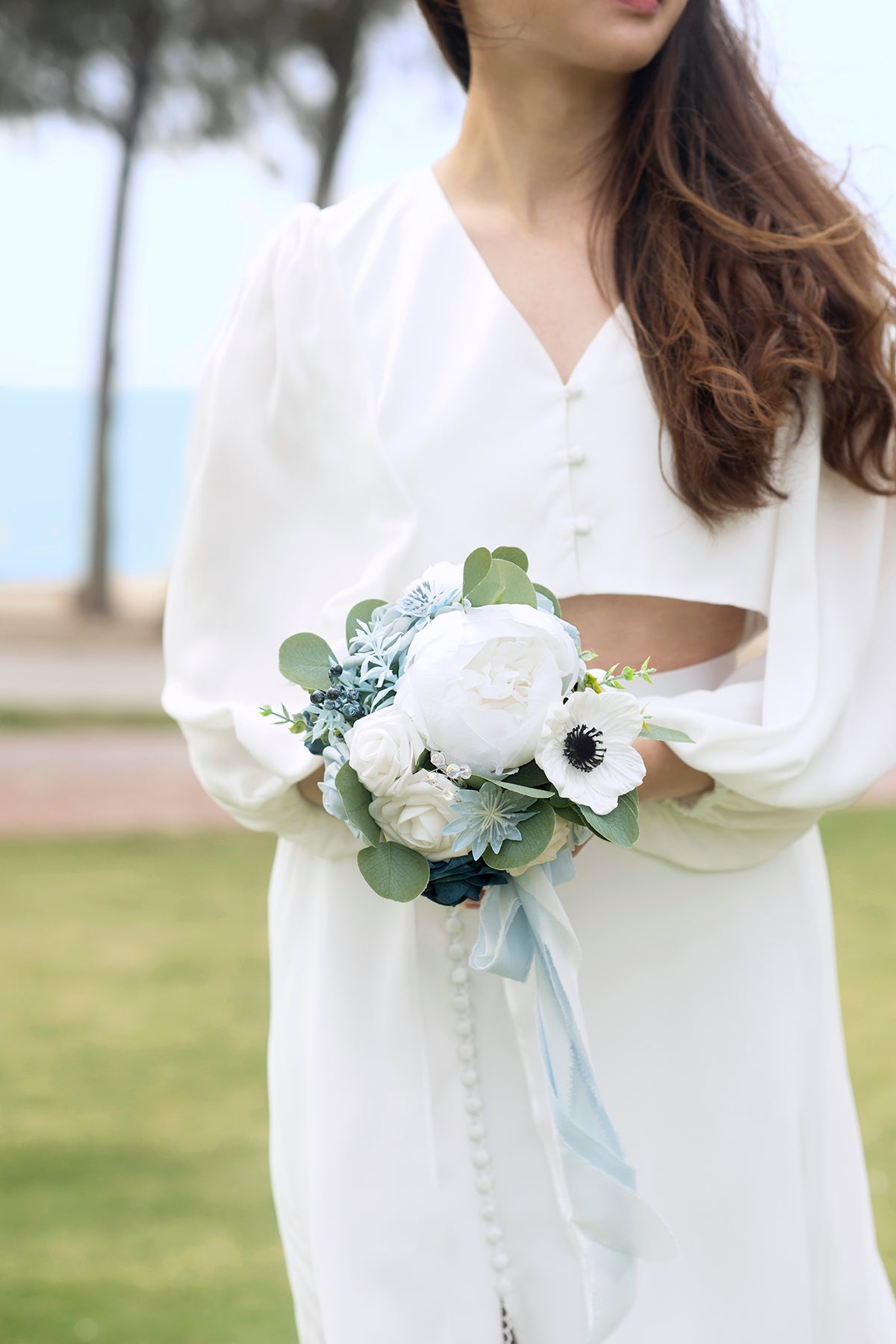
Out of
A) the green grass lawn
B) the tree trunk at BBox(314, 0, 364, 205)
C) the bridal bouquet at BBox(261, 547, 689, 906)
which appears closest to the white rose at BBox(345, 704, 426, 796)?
the bridal bouquet at BBox(261, 547, 689, 906)

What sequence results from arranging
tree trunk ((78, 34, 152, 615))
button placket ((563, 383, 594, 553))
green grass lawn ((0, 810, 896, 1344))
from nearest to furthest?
button placket ((563, 383, 594, 553)), green grass lawn ((0, 810, 896, 1344)), tree trunk ((78, 34, 152, 615))

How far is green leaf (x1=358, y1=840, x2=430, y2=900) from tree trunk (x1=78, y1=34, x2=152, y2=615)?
41.3 ft

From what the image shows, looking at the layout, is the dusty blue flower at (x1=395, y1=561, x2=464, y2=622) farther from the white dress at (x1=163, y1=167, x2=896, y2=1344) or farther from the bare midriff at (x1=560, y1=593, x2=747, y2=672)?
the bare midriff at (x1=560, y1=593, x2=747, y2=672)

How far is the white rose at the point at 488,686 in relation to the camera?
122 cm

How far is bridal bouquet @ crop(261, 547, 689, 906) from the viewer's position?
1.22m

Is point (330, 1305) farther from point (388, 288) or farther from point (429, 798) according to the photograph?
point (388, 288)

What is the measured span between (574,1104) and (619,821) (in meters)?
0.31

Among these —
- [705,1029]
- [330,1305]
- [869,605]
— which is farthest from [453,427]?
[330,1305]

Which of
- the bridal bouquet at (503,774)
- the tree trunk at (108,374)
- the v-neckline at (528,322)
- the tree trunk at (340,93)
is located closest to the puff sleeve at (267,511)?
the v-neckline at (528,322)

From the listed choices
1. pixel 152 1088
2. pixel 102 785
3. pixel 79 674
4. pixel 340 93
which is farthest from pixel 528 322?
pixel 340 93

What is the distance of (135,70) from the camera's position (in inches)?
524

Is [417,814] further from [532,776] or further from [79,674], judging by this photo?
[79,674]

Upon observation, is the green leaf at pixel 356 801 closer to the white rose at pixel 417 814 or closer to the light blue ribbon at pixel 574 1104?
the white rose at pixel 417 814

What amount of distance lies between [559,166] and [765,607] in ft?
1.94
